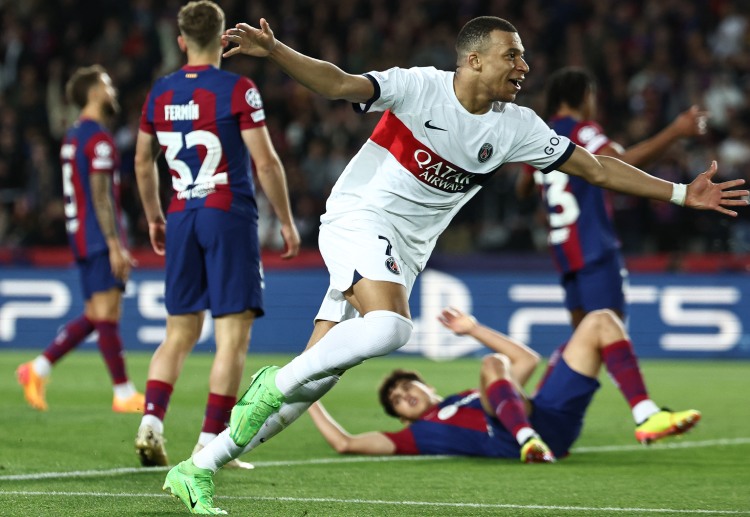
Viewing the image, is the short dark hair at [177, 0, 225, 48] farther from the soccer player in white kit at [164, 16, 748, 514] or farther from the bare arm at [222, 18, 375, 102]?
the bare arm at [222, 18, 375, 102]

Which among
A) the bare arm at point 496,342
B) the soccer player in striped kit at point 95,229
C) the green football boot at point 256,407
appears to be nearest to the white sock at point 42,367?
the soccer player in striped kit at point 95,229

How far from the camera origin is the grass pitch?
5422 mm

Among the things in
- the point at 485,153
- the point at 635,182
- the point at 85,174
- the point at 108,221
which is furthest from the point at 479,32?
the point at 85,174

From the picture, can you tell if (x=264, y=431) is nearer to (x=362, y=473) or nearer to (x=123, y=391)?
(x=362, y=473)

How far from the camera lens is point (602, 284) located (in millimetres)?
8438

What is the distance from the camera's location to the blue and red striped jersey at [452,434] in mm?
7336

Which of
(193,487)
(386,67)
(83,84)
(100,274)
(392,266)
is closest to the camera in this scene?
(193,487)

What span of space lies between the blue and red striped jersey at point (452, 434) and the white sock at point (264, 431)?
6.38 feet

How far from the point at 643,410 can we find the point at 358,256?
8.50ft

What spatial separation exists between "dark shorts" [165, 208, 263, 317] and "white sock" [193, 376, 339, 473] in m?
1.42

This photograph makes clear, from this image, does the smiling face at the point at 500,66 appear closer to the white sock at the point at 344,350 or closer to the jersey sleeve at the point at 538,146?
the jersey sleeve at the point at 538,146

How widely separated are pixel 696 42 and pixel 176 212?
13.0 m

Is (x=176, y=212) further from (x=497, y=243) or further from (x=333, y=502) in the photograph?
(x=497, y=243)

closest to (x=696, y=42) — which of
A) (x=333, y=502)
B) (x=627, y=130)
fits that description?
(x=627, y=130)
